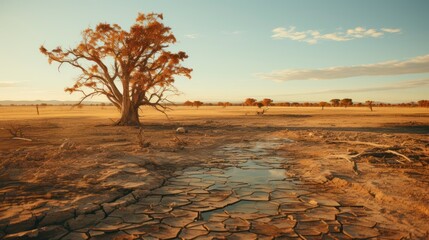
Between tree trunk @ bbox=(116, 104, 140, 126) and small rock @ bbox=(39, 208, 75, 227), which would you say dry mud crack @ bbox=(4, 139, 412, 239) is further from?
tree trunk @ bbox=(116, 104, 140, 126)

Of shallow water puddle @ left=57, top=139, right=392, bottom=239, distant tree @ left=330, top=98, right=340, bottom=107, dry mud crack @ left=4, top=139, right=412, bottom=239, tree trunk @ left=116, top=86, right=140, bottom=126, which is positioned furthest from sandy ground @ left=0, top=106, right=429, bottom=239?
distant tree @ left=330, top=98, right=340, bottom=107

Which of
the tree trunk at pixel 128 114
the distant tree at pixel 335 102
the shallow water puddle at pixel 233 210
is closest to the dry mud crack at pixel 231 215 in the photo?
the shallow water puddle at pixel 233 210

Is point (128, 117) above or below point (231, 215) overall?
above

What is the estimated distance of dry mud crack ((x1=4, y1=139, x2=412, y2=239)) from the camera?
3693 mm

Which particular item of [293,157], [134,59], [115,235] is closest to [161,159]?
[293,157]

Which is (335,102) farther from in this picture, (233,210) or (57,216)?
(57,216)

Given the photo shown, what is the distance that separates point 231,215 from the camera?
4.34 m

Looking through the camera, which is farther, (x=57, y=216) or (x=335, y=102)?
(x=335, y=102)

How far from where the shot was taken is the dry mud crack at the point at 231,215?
3.69m


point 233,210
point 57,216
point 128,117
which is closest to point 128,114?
point 128,117

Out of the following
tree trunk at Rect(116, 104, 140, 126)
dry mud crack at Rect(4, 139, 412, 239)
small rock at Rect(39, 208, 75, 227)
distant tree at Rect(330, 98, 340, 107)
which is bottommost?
dry mud crack at Rect(4, 139, 412, 239)

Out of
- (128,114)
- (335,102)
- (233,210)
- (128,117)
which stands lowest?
(233,210)

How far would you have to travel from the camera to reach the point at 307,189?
568 cm

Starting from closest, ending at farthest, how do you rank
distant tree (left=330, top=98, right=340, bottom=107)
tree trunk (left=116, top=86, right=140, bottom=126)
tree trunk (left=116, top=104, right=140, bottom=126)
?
1. tree trunk (left=116, top=86, right=140, bottom=126)
2. tree trunk (left=116, top=104, right=140, bottom=126)
3. distant tree (left=330, top=98, right=340, bottom=107)
